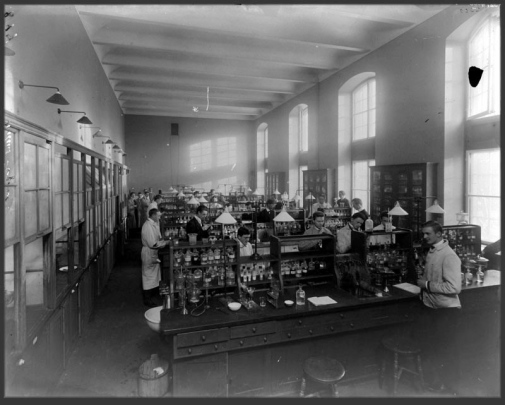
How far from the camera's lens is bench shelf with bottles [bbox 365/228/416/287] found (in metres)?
5.73


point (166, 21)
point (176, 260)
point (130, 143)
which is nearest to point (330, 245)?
point (176, 260)

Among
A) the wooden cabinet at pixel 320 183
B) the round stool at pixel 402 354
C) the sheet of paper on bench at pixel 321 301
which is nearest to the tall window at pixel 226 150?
the wooden cabinet at pixel 320 183

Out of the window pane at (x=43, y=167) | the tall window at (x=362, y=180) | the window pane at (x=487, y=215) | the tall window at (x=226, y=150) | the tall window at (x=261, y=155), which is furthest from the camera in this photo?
the tall window at (x=226, y=150)

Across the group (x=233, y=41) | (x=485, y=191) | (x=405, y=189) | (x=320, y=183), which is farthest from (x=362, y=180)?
(x=233, y=41)

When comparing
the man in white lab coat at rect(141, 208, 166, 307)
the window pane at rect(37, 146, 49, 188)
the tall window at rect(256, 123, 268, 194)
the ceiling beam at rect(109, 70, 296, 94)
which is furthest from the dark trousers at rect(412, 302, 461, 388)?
the tall window at rect(256, 123, 268, 194)

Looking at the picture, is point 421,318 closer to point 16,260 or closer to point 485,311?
point 485,311

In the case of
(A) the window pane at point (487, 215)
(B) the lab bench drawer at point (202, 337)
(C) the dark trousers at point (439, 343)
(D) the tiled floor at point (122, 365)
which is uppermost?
(A) the window pane at point (487, 215)

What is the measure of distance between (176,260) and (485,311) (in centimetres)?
486

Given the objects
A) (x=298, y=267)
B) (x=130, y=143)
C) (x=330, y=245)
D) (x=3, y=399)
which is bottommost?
(x=3, y=399)

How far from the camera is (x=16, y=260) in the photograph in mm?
3131

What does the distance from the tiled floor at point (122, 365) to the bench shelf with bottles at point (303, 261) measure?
5.22 feet

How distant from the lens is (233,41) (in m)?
10.3

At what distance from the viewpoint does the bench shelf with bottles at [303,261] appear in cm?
512

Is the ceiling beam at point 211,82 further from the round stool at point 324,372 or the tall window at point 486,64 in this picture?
the round stool at point 324,372
